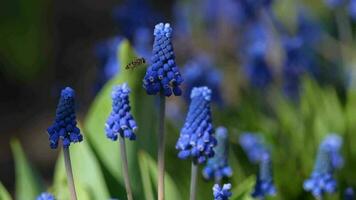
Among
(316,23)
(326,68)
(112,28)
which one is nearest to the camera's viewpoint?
(326,68)

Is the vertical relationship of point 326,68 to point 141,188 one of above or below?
above

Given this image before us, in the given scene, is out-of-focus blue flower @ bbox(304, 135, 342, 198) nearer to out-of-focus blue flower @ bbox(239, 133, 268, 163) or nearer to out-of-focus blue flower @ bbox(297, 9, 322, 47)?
out-of-focus blue flower @ bbox(239, 133, 268, 163)

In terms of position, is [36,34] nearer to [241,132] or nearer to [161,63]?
[241,132]

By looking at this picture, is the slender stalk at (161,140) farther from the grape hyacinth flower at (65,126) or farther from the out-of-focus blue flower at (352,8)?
the out-of-focus blue flower at (352,8)

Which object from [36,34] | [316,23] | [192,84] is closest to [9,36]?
[36,34]

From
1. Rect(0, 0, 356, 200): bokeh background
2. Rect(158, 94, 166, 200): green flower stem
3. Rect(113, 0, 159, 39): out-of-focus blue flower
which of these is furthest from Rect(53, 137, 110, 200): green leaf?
Rect(113, 0, 159, 39): out-of-focus blue flower

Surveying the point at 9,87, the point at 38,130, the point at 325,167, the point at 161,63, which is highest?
the point at 9,87
